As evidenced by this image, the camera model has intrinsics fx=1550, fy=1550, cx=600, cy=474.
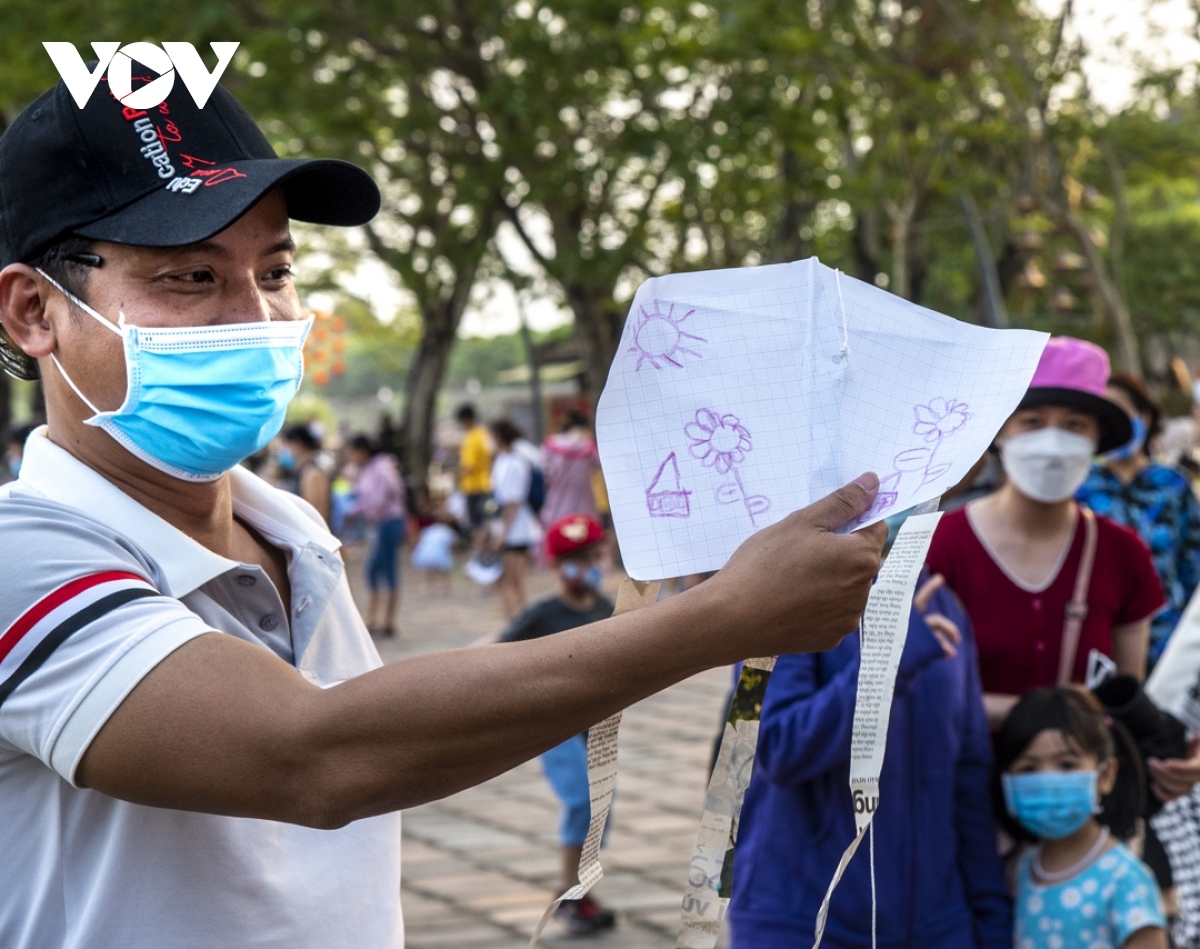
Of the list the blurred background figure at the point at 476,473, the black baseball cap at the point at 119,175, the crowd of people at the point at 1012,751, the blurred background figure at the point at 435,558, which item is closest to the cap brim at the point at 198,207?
the black baseball cap at the point at 119,175

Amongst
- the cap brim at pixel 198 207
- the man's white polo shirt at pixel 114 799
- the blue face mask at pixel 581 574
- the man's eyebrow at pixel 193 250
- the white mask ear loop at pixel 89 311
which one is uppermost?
the cap brim at pixel 198 207

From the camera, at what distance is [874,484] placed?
4.90 feet

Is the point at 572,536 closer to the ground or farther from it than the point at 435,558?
farther from it

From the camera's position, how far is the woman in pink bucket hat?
3.67 metres

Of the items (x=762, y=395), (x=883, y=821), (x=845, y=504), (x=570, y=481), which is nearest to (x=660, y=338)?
(x=762, y=395)

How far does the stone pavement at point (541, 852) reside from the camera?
5352 mm

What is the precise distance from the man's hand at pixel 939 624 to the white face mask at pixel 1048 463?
552 mm

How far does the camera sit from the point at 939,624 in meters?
3.25

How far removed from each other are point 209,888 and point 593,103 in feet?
44.0

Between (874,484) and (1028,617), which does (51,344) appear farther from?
(1028,617)

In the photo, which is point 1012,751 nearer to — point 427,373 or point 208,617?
point 208,617

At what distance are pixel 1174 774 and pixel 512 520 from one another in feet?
33.5

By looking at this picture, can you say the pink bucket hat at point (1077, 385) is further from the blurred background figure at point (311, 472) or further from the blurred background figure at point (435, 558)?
the blurred background figure at point (435, 558)

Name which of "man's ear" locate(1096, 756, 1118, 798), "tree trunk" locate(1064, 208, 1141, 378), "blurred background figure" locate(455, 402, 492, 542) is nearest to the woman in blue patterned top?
"man's ear" locate(1096, 756, 1118, 798)
